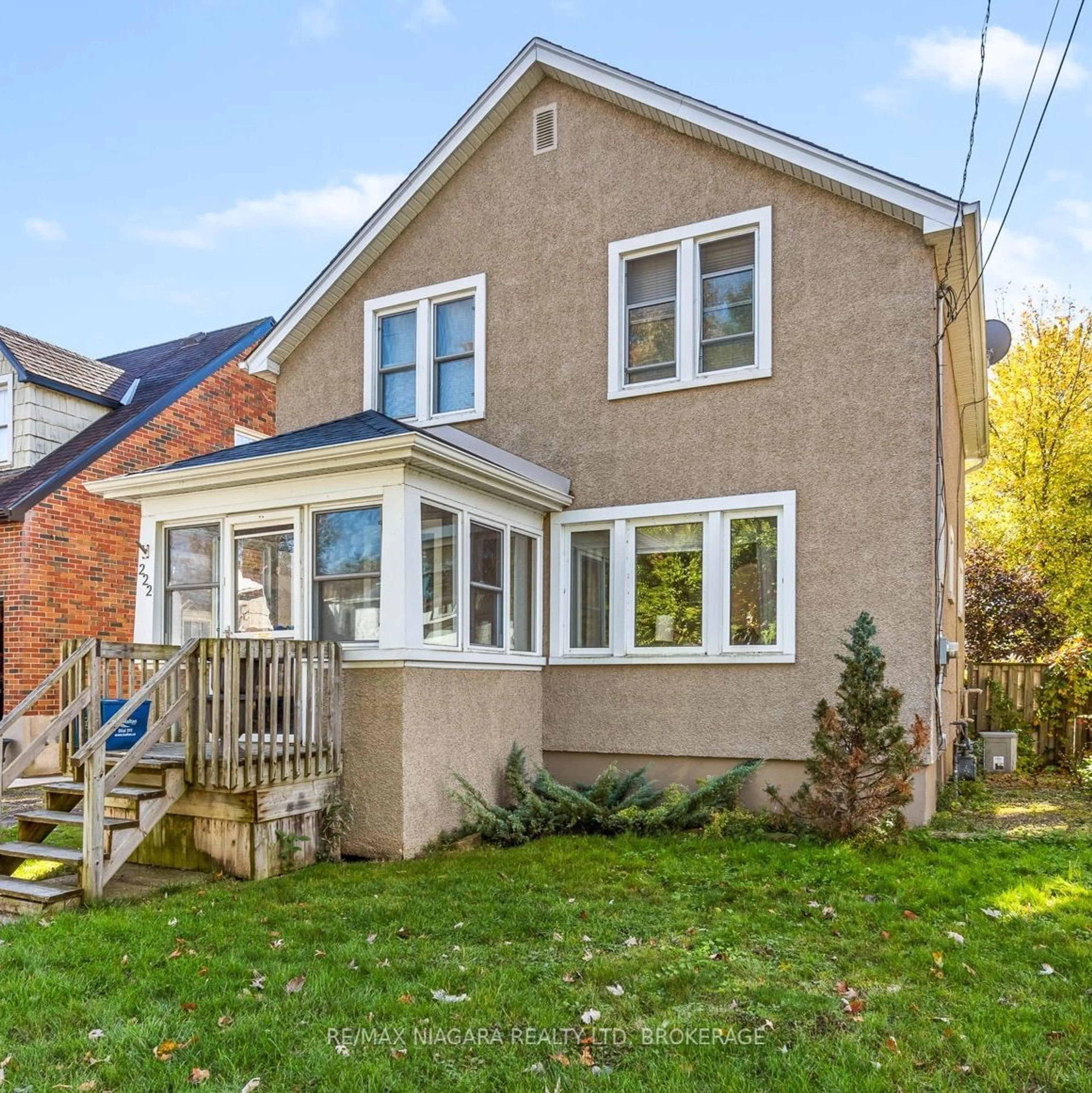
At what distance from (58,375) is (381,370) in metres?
6.58

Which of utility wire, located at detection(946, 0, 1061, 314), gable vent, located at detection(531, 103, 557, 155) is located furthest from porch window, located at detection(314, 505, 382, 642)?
utility wire, located at detection(946, 0, 1061, 314)

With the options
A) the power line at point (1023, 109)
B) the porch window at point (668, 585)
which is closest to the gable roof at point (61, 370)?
the porch window at point (668, 585)

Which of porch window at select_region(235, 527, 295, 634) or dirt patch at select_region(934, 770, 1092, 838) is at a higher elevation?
porch window at select_region(235, 527, 295, 634)

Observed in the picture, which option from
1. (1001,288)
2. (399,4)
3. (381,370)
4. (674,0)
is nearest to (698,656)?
(381,370)

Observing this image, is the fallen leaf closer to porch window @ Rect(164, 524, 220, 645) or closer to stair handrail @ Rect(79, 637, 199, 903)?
stair handrail @ Rect(79, 637, 199, 903)

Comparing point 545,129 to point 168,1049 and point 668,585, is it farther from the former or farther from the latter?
point 168,1049

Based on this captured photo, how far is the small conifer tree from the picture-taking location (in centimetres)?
652

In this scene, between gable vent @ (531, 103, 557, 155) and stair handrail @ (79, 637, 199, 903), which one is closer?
stair handrail @ (79, 637, 199, 903)

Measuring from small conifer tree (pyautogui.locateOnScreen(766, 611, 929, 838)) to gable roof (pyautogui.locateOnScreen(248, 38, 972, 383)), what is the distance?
145 inches

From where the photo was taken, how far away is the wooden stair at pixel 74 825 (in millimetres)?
5301

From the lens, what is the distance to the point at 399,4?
1073cm

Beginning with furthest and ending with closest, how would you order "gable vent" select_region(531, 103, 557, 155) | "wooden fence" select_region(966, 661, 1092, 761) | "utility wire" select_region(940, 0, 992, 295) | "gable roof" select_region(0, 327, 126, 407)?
"gable roof" select_region(0, 327, 126, 407) < "wooden fence" select_region(966, 661, 1092, 761) < "gable vent" select_region(531, 103, 557, 155) < "utility wire" select_region(940, 0, 992, 295)

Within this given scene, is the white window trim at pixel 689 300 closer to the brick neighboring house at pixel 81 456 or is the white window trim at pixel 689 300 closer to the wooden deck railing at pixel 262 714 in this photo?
the wooden deck railing at pixel 262 714

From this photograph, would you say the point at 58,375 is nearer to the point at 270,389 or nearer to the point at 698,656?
the point at 270,389
